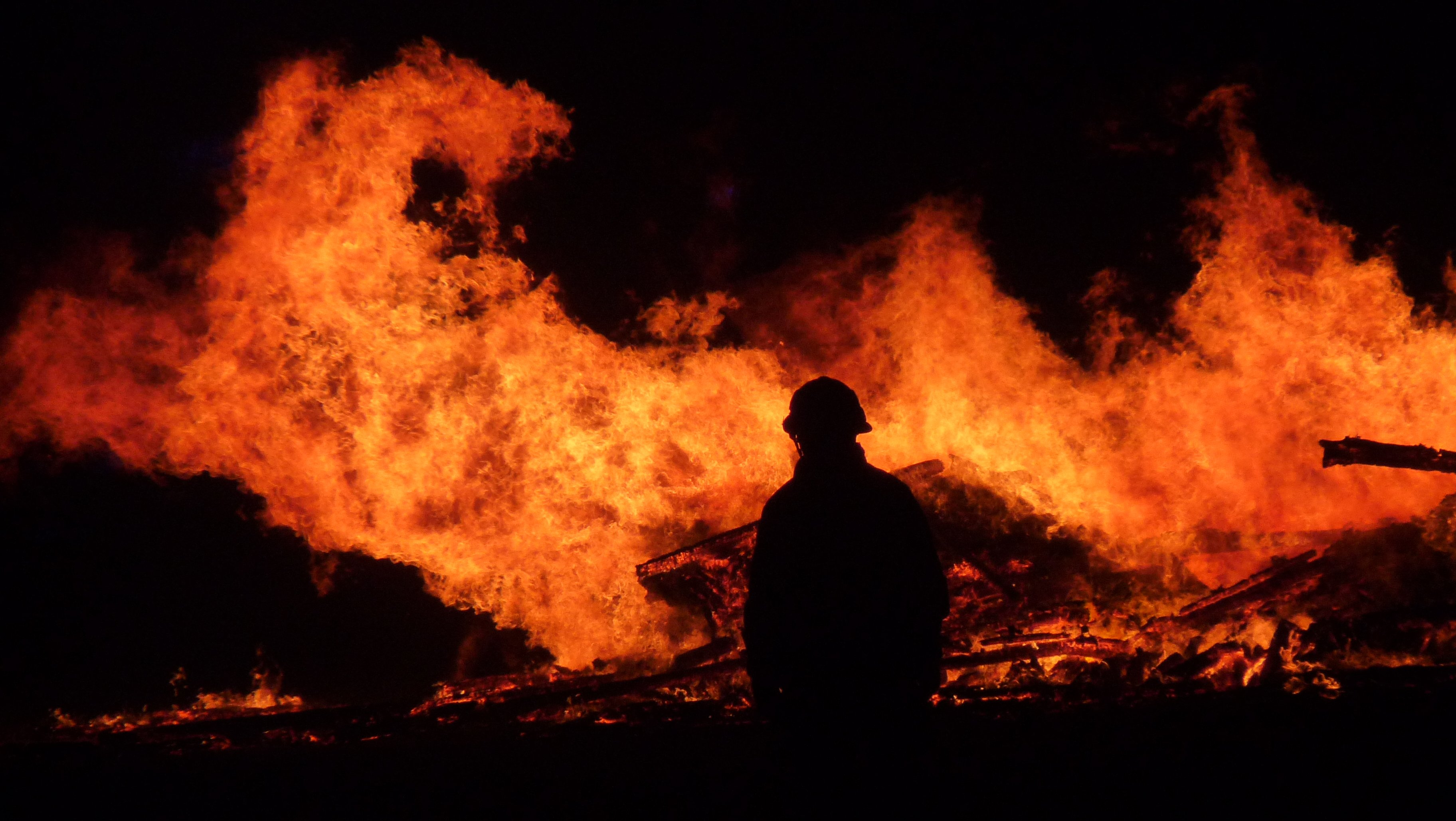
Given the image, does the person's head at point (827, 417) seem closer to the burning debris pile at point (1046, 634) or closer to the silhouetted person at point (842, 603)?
the silhouetted person at point (842, 603)

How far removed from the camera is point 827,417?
8.39ft

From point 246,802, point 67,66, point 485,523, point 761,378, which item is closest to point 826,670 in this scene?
point 246,802

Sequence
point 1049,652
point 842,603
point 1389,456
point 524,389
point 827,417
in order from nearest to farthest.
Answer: point 842,603, point 827,417, point 1049,652, point 1389,456, point 524,389

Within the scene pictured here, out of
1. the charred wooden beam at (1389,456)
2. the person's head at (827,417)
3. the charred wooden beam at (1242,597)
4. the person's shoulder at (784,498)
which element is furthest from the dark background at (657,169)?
the person's shoulder at (784,498)

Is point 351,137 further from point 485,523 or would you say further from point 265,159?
point 485,523

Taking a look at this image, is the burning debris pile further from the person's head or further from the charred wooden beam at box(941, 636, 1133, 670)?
the person's head

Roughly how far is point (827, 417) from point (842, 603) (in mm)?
740

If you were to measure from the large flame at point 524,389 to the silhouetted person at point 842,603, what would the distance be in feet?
12.7

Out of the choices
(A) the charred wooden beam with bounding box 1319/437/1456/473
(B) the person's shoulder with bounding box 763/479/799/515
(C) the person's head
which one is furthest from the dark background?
(B) the person's shoulder with bounding box 763/479/799/515

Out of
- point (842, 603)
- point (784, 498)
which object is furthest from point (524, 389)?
point (842, 603)

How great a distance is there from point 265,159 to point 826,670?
7.38 m

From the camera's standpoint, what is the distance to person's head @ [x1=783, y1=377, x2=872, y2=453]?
101 inches

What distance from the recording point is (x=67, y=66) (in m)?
6.62

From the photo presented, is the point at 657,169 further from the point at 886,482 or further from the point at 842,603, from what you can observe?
the point at 842,603
